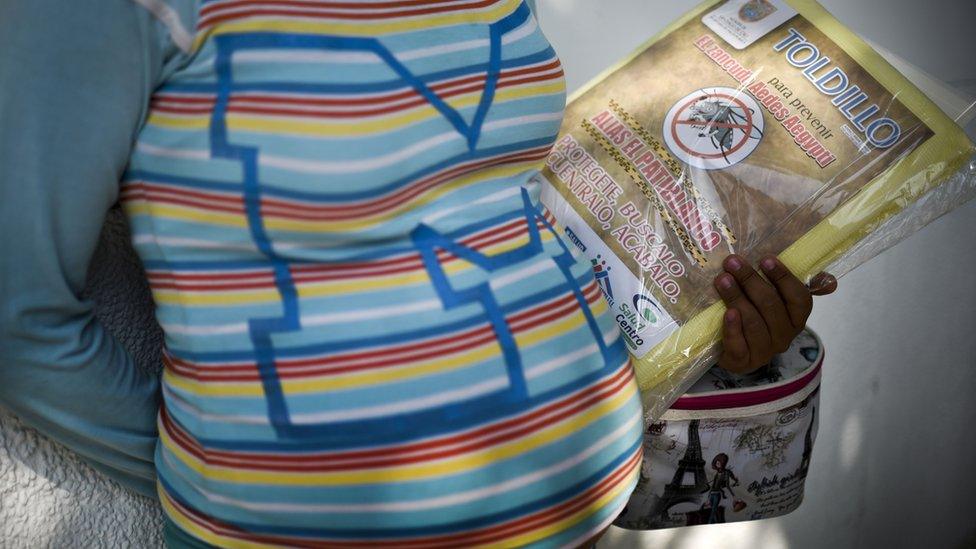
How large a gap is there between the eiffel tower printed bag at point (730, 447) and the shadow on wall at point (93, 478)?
51 centimetres

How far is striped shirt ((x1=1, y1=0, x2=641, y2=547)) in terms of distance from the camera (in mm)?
635

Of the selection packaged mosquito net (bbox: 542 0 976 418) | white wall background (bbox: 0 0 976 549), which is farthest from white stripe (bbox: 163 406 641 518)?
white wall background (bbox: 0 0 976 549)

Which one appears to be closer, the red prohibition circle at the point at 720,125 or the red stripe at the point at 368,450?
the red stripe at the point at 368,450

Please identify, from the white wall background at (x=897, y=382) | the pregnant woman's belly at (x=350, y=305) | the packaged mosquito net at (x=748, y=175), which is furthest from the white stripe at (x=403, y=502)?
the white wall background at (x=897, y=382)

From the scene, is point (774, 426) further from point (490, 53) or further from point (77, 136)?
point (77, 136)

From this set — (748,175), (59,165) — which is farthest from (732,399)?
(59,165)

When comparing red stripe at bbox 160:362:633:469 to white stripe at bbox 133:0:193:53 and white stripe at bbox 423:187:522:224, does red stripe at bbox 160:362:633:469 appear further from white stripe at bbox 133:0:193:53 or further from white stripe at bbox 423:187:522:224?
white stripe at bbox 133:0:193:53

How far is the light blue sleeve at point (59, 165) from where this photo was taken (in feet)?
1.87

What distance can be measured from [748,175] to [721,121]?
66 mm

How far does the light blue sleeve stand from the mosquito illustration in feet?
1.77

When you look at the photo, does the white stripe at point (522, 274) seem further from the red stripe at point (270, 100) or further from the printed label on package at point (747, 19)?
the printed label on package at point (747, 19)

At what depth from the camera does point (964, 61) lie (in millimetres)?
1516

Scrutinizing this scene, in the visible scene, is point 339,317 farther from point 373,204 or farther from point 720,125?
point 720,125

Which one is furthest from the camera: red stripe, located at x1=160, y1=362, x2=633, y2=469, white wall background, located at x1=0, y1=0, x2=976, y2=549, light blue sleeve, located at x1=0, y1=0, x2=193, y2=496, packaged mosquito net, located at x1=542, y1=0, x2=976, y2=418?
white wall background, located at x1=0, y1=0, x2=976, y2=549
